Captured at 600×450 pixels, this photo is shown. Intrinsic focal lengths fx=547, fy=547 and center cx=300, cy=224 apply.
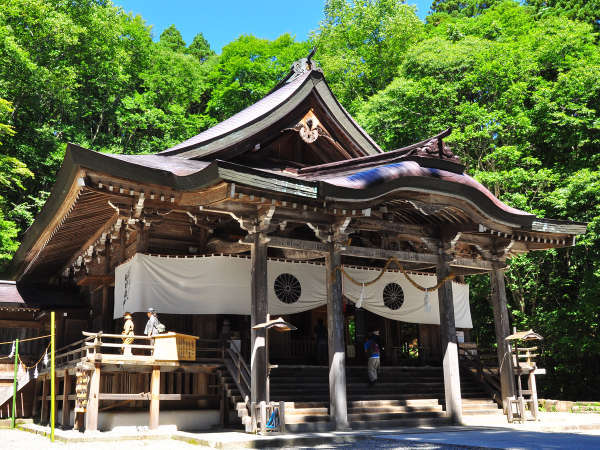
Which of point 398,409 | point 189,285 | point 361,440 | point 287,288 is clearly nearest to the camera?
point 361,440

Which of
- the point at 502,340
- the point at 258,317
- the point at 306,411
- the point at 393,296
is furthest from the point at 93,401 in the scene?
the point at 502,340

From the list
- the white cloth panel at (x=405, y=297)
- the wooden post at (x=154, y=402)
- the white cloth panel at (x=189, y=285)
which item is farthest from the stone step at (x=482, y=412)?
the wooden post at (x=154, y=402)

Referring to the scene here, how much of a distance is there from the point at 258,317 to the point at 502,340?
21.3 ft

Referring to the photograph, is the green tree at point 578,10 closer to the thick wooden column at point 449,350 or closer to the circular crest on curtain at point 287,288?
the thick wooden column at point 449,350

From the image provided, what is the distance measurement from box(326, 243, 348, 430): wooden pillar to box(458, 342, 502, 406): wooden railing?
5316mm

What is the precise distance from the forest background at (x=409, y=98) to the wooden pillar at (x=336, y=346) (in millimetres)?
11322

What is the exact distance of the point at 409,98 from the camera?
24609mm

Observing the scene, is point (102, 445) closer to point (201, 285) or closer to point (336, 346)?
point (201, 285)

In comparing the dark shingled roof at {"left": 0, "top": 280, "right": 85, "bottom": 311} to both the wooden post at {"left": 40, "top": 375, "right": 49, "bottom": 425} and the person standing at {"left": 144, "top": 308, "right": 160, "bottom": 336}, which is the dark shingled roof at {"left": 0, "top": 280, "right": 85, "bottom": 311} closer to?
the wooden post at {"left": 40, "top": 375, "right": 49, "bottom": 425}

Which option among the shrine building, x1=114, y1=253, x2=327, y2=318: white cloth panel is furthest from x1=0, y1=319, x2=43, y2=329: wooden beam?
x1=114, y1=253, x2=327, y2=318: white cloth panel

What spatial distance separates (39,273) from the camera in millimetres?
19031

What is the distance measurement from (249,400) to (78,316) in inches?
Answer: 367

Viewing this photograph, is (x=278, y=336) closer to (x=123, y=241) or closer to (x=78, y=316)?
(x=123, y=241)

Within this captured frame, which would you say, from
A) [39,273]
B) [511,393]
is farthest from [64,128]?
[511,393]
